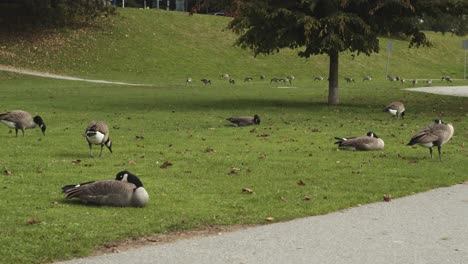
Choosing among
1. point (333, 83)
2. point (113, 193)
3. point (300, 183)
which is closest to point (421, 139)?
point (300, 183)

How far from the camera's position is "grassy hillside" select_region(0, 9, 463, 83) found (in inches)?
2464

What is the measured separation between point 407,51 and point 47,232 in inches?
3453

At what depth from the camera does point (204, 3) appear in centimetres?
3341

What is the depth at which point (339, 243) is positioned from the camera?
8.89m

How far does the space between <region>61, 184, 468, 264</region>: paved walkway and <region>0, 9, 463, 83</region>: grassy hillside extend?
160ft

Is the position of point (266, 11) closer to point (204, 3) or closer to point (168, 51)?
point (204, 3)

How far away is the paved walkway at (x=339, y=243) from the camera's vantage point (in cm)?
810

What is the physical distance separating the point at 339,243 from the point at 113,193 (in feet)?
11.8

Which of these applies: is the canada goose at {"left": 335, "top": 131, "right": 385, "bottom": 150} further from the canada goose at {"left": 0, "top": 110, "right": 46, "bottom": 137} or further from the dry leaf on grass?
the canada goose at {"left": 0, "top": 110, "right": 46, "bottom": 137}

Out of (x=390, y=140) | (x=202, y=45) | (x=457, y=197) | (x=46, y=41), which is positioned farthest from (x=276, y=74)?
(x=457, y=197)

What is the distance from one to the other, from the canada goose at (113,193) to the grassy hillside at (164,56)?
47.7 metres

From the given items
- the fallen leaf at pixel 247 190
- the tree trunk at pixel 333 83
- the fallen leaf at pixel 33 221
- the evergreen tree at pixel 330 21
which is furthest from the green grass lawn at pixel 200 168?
the evergreen tree at pixel 330 21

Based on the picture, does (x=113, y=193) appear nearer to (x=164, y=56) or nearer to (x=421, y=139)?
(x=421, y=139)

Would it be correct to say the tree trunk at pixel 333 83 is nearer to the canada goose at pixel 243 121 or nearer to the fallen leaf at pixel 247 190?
the canada goose at pixel 243 121
